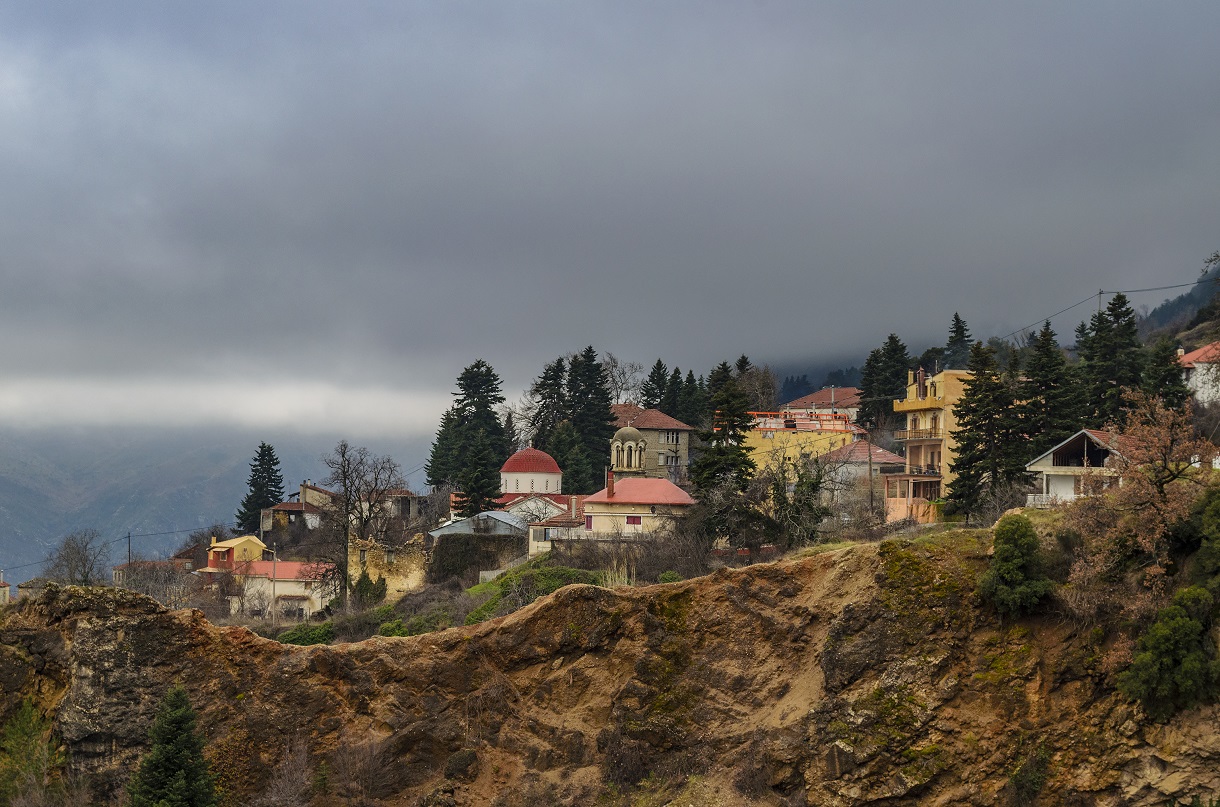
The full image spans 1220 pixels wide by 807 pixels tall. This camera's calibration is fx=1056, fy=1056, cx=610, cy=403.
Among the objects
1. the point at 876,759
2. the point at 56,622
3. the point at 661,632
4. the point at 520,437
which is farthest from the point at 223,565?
the point at 876,759

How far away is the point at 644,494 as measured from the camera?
172 feet

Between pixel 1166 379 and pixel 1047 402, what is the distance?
5.56 m

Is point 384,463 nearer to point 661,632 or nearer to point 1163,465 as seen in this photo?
point 661,632

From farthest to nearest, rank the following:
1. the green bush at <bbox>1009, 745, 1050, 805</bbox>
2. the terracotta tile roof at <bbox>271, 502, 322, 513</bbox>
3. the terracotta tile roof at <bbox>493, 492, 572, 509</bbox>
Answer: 1. the terracotta tile roof at <bbox>271, 502, 322, 513</bbox>
2. the terracotta tile roof at <bbox>493, 492, 572, 509</bbox>
3. the green bush at <bbox>1009, 745, 1050, 805</bbox>

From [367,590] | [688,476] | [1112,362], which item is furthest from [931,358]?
[367,590]

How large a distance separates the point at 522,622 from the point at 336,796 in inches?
224

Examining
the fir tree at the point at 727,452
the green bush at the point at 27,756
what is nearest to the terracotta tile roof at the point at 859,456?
the fir tree at the point at 727,452

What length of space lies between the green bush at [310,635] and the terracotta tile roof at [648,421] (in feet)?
121

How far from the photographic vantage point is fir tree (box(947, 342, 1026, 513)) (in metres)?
39.8

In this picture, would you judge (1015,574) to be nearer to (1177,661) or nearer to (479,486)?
(1177,661)

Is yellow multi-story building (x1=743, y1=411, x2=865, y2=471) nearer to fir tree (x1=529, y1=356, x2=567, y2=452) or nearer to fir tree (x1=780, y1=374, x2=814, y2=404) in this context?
fir tree (x1=529, y1=356, x2=567, y2=452)

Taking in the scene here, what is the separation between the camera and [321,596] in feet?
194

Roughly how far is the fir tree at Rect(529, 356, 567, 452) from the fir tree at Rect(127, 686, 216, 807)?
195 feet

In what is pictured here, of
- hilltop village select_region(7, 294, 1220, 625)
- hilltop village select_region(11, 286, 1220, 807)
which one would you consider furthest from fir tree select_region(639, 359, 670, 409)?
hilltop village select_region(11, 286, 1220, 807)
